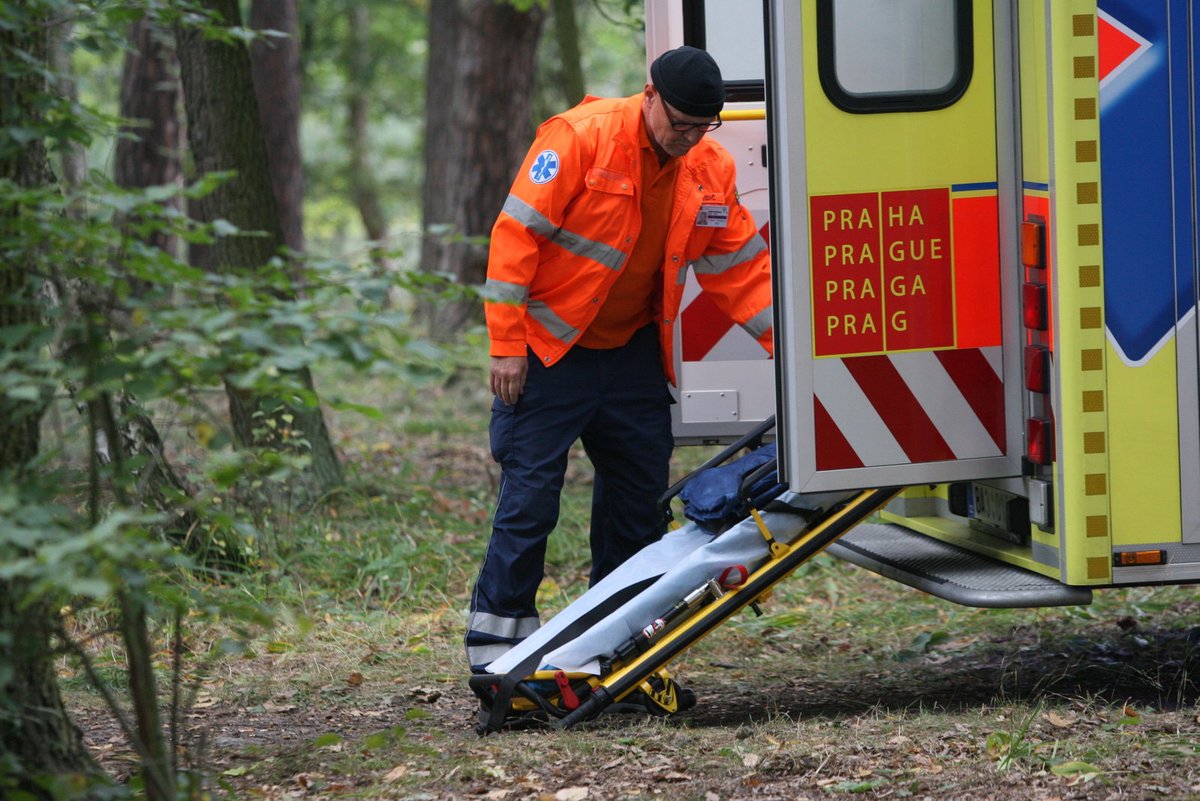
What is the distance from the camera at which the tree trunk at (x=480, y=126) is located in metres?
11.4

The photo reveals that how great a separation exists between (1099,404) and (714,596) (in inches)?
49.4

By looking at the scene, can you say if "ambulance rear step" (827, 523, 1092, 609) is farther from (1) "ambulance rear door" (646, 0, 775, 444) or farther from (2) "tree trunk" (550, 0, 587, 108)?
(2) "tree trunk" (550, 0, 587, 108)

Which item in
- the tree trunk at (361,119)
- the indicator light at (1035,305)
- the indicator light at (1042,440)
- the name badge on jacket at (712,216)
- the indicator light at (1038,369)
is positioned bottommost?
the indicator light at (1042,440)

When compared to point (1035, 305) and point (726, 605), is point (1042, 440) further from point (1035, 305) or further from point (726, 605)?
point (726, 605)

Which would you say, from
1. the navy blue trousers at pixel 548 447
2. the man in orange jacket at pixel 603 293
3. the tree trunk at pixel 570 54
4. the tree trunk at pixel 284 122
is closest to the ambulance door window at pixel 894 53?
the man in orange jacket at pixel 603 293

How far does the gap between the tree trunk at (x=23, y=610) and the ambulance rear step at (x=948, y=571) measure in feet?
8.06

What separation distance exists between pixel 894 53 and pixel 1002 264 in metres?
0.69

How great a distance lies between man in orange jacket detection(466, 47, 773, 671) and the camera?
425 centimetres

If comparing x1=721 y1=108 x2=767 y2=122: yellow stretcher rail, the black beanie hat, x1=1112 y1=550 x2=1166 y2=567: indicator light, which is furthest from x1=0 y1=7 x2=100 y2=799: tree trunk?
x1=1112 y1=550 x2=1166 y2=567: indicator light

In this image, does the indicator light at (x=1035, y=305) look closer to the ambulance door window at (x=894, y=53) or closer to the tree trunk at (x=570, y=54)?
the ambulance door window at (x=894, y=53)

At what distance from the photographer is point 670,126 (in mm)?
4234

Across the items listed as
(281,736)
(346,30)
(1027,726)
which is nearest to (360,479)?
(281,736)

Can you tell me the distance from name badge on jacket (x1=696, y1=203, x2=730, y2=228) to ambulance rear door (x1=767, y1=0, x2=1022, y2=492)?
537 mm

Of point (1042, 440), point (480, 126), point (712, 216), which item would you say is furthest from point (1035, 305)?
point (480, 126)
